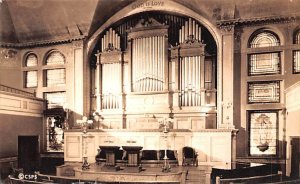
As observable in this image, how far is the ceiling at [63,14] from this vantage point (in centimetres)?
1017

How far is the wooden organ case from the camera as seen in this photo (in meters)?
10.6

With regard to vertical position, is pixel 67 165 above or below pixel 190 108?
below

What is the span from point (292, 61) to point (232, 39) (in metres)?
1.94

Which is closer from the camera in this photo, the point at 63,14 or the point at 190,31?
the point at 190,31

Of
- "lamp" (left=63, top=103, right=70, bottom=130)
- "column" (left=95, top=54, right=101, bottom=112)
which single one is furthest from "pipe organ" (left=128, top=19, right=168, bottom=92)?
"lamp" (left=63, top=103, right=70, bottom=130)

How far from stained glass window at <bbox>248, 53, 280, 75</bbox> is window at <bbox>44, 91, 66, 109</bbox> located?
6867mm

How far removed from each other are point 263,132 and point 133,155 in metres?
4.13

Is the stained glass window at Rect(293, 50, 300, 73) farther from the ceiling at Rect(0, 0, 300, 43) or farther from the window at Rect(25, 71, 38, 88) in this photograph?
the window at Rect(25, 71, 38, 88)

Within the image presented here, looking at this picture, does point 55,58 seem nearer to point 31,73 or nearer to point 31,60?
point 31,60

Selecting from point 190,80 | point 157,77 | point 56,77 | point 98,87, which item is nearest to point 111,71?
point 98,87

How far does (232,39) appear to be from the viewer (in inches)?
402

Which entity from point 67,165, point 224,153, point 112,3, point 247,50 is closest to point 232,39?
point 247,50

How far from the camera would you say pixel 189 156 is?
949 cm

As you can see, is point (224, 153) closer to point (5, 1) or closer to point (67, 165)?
point (67, 165)
